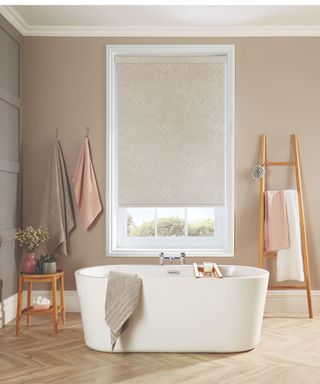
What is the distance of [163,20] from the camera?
17.1 ft

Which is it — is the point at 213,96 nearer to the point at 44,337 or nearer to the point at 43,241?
the point at 43,241

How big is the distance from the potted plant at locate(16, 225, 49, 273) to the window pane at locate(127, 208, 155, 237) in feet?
2.99

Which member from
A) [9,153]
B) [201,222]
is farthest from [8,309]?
[201,222]

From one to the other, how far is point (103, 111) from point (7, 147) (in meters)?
1.01

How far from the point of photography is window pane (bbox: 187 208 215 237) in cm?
565

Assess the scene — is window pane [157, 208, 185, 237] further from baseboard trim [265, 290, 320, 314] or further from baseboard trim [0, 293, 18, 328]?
baseboard trim [0, 293, 18, 328]

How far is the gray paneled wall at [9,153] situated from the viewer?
194 inches

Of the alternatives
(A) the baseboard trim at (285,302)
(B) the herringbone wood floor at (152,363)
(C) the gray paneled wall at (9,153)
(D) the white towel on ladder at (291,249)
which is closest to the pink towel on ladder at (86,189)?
(C) the gray paneled wall at (9,153)

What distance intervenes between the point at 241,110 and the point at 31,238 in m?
2.36

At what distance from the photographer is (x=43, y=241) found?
5332mm

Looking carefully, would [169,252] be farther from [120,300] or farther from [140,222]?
[120,300]

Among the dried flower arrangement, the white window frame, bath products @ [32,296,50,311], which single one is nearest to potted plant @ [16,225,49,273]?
the dried flower arrangement

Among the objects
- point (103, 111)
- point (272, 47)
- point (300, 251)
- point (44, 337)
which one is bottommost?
point (44, 337)

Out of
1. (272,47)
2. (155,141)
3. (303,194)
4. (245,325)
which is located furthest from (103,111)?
(245,325)
